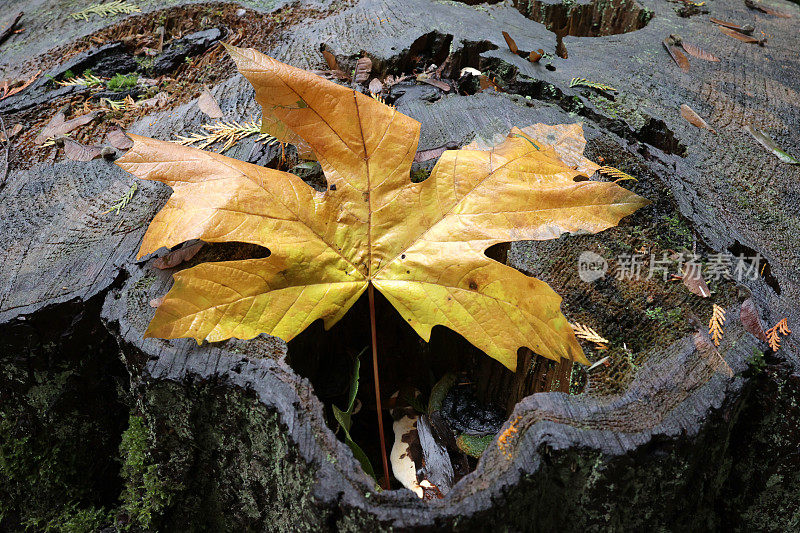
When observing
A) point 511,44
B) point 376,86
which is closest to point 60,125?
point 376,86

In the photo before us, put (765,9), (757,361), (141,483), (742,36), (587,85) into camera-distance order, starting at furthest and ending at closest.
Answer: (765,9) → (742,36) → (587,85) → (141,483) → (757,361)

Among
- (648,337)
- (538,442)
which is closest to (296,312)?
(538,442)

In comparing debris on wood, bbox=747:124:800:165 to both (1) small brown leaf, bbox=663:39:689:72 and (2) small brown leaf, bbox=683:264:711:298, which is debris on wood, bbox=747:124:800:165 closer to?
(1) small brown leaf, bbox=663:39:689:72

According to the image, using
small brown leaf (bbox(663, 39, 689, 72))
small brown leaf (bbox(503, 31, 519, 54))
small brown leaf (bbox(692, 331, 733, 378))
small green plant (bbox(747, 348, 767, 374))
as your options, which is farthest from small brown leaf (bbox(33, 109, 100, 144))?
small brown leaf (bbox(663, 39, 689, 72))

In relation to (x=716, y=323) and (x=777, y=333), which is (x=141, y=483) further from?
(x=777, y=333)

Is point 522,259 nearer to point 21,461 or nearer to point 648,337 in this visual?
point 648,337
